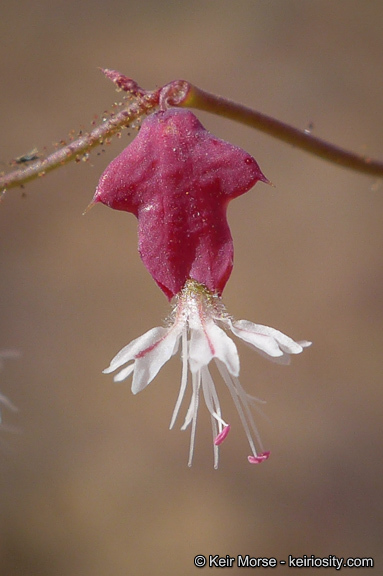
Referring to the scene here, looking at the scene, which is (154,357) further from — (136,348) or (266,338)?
(266,338)

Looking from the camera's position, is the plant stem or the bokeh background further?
the bokeh background

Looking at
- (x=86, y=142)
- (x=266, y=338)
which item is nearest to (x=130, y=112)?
(x=86, y=142)

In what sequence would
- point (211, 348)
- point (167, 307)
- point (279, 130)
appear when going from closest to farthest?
1. point (211, 348)
2. point (279, 130)
3. point (167, 307)

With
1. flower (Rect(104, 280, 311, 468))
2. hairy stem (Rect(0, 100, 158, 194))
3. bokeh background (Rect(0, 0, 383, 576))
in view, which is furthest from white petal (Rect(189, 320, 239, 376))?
bokeh background (Rect(0, 0, 383, 576))

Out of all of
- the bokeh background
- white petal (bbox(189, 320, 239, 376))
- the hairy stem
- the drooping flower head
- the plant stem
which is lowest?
white petal (bbox(189, 320, 239, 376))

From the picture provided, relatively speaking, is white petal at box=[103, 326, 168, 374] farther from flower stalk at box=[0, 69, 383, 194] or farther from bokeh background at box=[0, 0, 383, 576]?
bokeh background at box=[0, 0, 383, 576]

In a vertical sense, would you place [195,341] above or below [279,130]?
below

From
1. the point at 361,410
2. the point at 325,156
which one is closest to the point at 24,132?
the point at 361,410

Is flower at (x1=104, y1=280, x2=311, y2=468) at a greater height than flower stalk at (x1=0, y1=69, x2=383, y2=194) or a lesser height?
lesser
